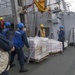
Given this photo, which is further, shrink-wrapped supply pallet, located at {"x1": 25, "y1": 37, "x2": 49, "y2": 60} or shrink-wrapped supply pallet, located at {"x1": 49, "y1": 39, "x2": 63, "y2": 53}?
shrink-wrapped supply pallet, located at {"x1": 49, "y1": 39, "x2": 63, "y2": 53}

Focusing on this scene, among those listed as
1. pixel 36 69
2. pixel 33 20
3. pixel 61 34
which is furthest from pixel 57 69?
pixel 33 20

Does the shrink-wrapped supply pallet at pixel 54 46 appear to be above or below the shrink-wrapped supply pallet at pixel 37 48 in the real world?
below

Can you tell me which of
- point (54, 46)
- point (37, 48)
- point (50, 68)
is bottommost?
point (50, 68)

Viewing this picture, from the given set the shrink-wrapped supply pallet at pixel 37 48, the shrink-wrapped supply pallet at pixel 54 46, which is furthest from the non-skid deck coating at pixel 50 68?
the shrink-wrapped supply pallet at pixel 54 46

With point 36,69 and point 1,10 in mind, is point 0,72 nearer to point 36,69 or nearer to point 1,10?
point 36,69

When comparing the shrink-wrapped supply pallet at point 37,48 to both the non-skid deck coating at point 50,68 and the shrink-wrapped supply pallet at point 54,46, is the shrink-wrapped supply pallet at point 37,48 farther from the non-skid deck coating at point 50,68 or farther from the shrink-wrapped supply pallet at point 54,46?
the shrink-wrapped supply pallet at point 54,46

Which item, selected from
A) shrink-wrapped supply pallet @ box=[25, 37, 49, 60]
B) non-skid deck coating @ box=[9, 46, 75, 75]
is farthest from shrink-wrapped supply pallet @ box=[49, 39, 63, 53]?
non-skid deck coating @ box=[9, 46, 75, 75]

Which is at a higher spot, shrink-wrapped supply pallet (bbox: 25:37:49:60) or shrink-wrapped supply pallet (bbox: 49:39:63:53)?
shrink-wrapped supply pallet (bbox: 25:37:49:60)

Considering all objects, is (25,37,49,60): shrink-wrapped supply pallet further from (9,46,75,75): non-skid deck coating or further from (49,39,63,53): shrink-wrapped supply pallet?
(49,39,63,53): shrink-wrapped supply pallet

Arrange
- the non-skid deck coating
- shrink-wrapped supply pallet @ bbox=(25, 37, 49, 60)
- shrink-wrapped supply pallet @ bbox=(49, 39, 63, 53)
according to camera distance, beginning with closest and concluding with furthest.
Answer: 1. the non-skid deck coating
2. shrink-wrapped supply pallet @ bbox=(25, 37, 49, 60)
3. shrink-wrapped supply pallet @ bbox=(49, 39, 63, 53)

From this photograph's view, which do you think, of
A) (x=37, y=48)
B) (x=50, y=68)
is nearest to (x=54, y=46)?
(x=37, y=48)

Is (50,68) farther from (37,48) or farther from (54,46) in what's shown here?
(54,46)

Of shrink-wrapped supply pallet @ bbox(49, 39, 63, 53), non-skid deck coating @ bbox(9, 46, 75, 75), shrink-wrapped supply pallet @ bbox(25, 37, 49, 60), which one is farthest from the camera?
shrink-wrapped supply pallet @ bbox(49, 39, 63, 53)

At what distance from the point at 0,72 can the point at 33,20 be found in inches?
421
